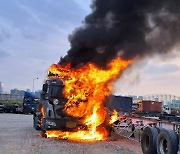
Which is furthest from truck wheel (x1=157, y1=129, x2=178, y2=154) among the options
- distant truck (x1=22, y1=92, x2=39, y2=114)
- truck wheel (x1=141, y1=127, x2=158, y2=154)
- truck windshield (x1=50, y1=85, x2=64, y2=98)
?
distant truck (x1=22, y1=92, x2=39, y2=114)

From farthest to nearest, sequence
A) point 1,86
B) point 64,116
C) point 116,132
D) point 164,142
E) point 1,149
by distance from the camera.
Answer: point 1,86
point 116,132
point 64,116
point 1,149
point 164,142

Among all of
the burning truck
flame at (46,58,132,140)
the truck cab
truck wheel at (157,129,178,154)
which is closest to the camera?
A: truck wheel at (157,129,178,154)

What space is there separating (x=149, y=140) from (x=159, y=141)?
0.65 meters

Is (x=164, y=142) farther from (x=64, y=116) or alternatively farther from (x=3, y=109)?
(x=3, y=109)

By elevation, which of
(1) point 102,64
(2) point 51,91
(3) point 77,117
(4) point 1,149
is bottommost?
(4) point 1,149

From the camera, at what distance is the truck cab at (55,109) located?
48.2ft

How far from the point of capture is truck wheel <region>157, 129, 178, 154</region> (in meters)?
8.87

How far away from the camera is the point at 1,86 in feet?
303

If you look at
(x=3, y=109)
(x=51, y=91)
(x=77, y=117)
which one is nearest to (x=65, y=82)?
(x=51, y=91)

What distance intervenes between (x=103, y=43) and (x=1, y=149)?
7236 millimetres

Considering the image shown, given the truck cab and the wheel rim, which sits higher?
the truck cab

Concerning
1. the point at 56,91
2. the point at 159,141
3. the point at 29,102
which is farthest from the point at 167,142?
the point at 29,102

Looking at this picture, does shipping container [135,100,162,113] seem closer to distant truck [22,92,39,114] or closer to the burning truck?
distant truck [22,92,39,114]

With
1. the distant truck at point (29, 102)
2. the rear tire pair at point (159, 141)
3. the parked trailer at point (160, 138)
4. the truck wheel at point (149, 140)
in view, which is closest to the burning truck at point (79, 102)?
the parked trailer at point (160, 138)
